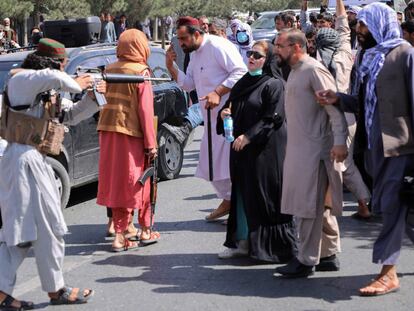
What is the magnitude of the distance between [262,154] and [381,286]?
1.54 meters

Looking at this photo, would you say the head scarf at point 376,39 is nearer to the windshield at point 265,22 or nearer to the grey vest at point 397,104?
the grey vest at point 397,104

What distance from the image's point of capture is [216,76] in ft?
27.5

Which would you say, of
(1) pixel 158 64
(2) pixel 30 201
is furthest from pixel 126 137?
(1) pixel 158 64

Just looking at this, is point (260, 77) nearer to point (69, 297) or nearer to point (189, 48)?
point (189, 48)

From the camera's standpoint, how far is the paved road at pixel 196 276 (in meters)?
6.10

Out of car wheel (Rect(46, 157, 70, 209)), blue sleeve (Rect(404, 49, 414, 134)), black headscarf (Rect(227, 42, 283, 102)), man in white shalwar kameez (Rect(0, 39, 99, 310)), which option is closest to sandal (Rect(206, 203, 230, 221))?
car wheel (Rect(46, 157, 70, 209))

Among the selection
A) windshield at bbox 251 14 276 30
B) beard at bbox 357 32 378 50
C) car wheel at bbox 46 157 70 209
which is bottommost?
car wheel at bbox 46 157 70 209

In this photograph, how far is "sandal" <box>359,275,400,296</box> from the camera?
6.09 meters

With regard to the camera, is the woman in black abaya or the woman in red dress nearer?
the woman in black abaya

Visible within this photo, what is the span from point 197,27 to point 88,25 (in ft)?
11.1

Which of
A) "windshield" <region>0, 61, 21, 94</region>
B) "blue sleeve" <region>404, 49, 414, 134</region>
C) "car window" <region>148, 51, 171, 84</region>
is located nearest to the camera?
"blue sleeve" <region>404, 49, 414, 134</region>

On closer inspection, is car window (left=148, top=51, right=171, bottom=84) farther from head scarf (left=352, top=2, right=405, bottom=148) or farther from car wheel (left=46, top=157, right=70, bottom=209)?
head scarf (left=352, top=2, right=405, bottom=148)

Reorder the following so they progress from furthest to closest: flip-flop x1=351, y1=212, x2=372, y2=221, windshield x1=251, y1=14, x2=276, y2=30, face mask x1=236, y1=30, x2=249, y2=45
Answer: windshield x1=251, y1=14, x2=276, y2=30 → face mask x1=236, y1=30, x2=249, y2=45 → flip-flop x1=351, y1=212, x2=372, y2=221

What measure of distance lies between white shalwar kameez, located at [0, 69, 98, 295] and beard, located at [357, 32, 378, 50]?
2.06 metres
